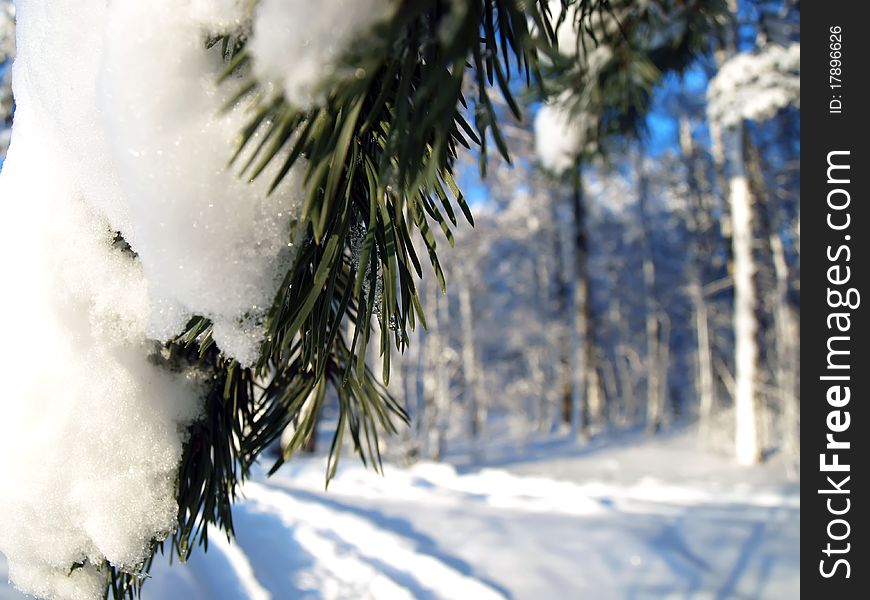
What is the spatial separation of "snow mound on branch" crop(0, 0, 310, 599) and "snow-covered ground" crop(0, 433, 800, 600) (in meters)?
0.92

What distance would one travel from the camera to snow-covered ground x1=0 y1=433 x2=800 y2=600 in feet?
7.91

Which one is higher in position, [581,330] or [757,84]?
[757,84]

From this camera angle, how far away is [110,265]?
2.61ft

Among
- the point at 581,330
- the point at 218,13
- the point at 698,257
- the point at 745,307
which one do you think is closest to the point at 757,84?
the point at 745,307

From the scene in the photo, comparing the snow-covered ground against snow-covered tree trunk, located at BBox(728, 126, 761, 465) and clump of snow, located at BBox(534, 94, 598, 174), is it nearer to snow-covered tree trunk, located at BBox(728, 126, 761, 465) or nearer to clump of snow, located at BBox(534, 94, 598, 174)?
snow-covered tree trunk, located at BBox(728, 126, 761, 465)

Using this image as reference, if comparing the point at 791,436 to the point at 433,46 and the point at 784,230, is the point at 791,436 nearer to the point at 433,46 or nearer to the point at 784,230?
the point at 784,230

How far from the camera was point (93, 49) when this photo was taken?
732mm

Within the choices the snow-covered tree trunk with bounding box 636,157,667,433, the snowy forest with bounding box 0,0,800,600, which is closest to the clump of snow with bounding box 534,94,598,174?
the snowy forest with bounding box 0,0,800,600

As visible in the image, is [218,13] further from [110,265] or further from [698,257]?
[698,257]

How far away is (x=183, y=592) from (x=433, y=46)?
1817 millimetres

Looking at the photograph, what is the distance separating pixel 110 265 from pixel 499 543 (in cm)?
289

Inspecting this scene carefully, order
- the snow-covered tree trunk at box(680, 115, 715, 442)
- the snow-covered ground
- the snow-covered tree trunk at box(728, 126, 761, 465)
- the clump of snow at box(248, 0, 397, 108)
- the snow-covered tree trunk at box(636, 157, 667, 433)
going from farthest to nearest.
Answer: the snow-covered tree trunk at box(636, 157, 667, 433)
the snow-covered tree trunk at box(680, 115, 715, 442)
the snow-covered tree trunk at box(728, 126, 761, 465)
the snow-covered ground
the clump of snow at box(248, 0, 397, 108)

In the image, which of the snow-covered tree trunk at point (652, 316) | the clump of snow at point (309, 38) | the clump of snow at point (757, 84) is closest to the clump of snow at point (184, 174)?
the clump of snow at point (309, 38)

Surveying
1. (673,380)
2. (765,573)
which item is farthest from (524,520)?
(673,380)
